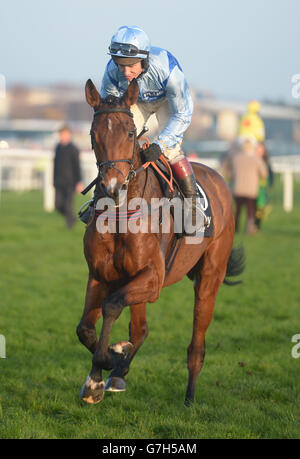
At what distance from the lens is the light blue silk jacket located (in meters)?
4.50

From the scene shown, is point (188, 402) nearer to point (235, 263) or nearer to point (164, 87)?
point (235, 263)

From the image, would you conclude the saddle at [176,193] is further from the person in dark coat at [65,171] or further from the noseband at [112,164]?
the person in dark coat at [65,171]

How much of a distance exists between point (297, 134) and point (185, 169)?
8158 cm

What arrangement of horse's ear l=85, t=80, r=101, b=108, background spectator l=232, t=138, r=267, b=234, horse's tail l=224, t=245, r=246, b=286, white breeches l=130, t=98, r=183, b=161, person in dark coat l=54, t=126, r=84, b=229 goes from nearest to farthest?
1. horse's ear l=85, t=80, r=101, b=108
2. white breeches l=130, t=98, r=183, b=161
3. horse's tail l=224, t=245, r=246, b=286
4. background spectator l=232, t=138, r=267, b=234
5. person in dark coat l=54, t=126, r=84, b=229

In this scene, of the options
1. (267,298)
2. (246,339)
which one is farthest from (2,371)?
(267,298)

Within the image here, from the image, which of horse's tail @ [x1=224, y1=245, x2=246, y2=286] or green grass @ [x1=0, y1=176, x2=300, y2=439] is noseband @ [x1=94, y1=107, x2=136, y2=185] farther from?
horse's tail @ [x1=224, y1=245, x2=246, y2=286]

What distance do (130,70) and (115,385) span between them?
6.74ft

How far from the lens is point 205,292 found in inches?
207

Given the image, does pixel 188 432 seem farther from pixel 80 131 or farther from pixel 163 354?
pixel 80 131

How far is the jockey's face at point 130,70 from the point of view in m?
4.34

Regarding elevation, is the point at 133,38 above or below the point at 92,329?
above

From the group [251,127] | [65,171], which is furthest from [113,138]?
[251,127]

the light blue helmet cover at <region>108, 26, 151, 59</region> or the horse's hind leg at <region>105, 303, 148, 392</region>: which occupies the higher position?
the light blue helmet cover at <region>108, 26, 151, 59</region>

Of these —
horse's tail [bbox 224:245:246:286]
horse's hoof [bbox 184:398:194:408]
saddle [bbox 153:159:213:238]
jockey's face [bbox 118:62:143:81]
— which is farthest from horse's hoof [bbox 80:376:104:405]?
jockey's face [bbox 118:62:143:81]
